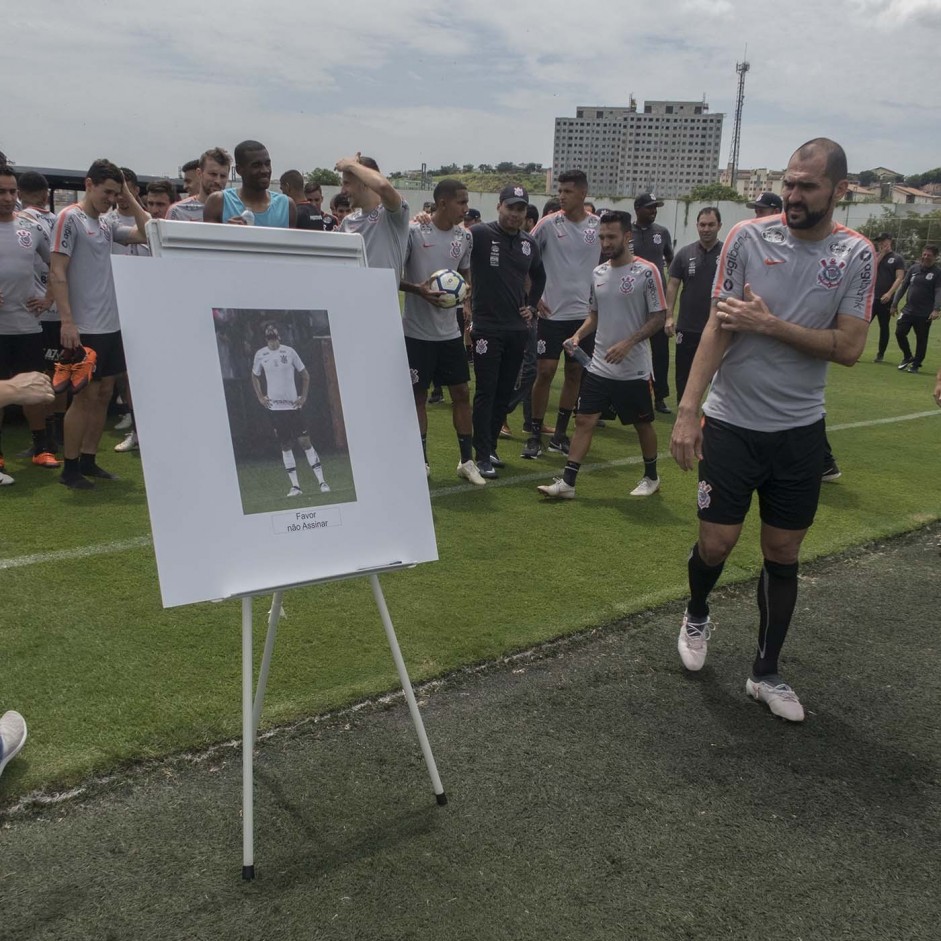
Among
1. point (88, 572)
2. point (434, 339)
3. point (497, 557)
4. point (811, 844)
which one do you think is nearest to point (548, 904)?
point (811, 844)

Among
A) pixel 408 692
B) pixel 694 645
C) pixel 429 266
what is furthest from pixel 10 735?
pixel 429 266

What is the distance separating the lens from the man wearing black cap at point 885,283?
16297mm

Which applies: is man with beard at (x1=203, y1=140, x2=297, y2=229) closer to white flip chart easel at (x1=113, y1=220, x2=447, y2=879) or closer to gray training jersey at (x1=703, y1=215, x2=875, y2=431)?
white flip chart easel at (x1=113, y1=220, x2=447, y2=879)

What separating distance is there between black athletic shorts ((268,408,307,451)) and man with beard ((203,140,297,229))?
2112 mm

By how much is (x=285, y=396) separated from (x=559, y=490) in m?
4.04

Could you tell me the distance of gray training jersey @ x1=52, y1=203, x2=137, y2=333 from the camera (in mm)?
6027

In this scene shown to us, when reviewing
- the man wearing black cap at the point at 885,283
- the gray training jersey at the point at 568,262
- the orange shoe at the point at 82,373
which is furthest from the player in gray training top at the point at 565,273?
the man wearing black cap at the point at 885,283

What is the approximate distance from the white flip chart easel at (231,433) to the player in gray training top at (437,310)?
3.59m

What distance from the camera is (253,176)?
14.3 ft

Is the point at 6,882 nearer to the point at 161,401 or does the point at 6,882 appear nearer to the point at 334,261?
the point at 161,401

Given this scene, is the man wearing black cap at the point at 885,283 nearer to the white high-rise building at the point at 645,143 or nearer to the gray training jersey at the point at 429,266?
the gray training jersey at the point at 429,266

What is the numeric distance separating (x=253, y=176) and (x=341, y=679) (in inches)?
101

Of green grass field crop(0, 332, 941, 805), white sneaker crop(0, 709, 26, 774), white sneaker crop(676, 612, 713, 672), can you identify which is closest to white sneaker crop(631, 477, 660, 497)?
green grass field crop(0, 332, 941, 805)

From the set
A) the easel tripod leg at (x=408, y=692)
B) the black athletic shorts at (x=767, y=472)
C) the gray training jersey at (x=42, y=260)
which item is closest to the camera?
the easel tripod leg at (x=408, y=692)
